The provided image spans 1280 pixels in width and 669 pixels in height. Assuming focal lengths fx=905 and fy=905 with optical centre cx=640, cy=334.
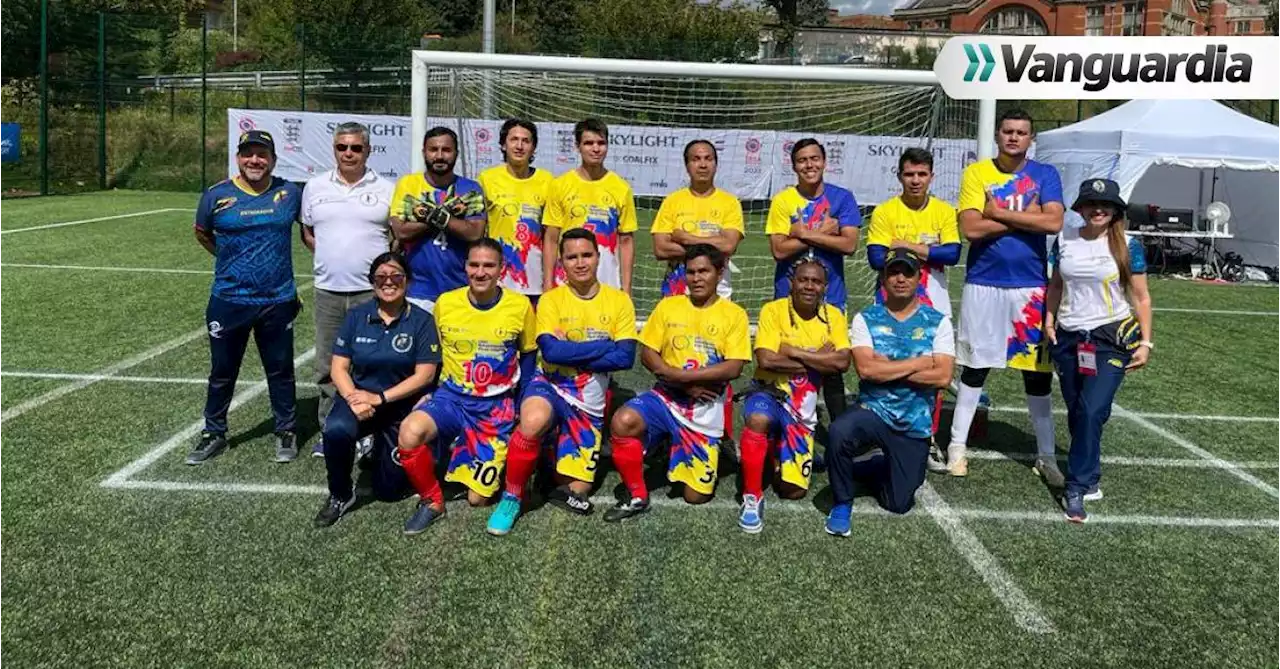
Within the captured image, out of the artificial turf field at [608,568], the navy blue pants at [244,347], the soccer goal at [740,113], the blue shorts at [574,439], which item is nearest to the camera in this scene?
the artificial turf field at [608,568]

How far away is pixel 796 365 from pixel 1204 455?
2918 mm

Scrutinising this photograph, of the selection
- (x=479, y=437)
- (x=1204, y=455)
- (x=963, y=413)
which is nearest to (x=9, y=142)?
(x=479, y=437)

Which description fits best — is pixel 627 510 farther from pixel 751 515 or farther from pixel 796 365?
pixel 796 365

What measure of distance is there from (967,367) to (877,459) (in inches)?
38.3

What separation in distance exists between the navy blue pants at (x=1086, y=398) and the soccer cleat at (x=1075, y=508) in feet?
0.11

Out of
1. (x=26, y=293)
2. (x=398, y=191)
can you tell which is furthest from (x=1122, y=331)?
(x=26, y=293)

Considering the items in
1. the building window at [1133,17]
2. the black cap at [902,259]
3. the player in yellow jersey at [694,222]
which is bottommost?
the black cap at [902,259]

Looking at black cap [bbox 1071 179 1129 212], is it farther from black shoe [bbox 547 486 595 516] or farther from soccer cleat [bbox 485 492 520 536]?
soccer cleat [bbox 485 492 520 536]

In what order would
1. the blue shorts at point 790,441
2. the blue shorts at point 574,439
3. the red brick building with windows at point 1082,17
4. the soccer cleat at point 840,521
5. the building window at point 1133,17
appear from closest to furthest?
the soccer cleat at point 840,521
the blue shorts at point 574,439
the blue shorts at point 790,441
the building window at point 1133,17
the red brick building with windows at point 1082,17

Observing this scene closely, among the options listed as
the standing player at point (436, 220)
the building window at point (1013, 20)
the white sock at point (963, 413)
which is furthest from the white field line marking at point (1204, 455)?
the building window at point (1013, 20)

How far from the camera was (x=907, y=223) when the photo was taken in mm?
4996

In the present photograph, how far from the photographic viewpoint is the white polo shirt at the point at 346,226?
4660mm

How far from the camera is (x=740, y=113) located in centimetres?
1070

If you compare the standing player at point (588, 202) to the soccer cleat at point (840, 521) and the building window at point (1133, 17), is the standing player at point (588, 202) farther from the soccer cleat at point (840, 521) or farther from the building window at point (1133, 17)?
the building window at point (1133, 17)
